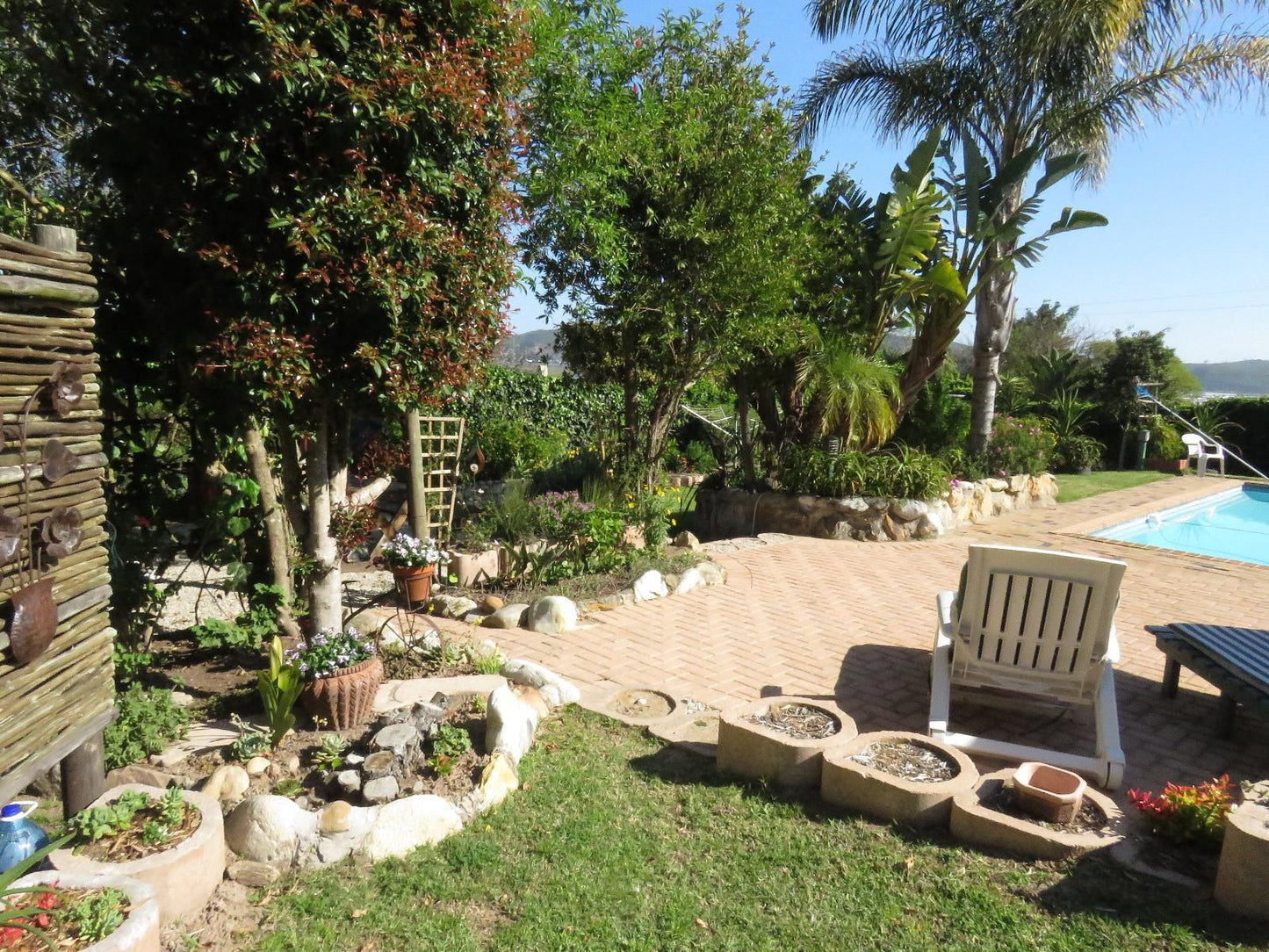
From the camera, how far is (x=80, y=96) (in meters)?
4.40

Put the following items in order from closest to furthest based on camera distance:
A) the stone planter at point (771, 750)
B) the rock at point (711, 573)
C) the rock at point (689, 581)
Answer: the stone planter at point (771, 750) < the rock at point (689, 581) < the rock at point (711, 573)

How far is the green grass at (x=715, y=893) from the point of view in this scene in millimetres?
3010

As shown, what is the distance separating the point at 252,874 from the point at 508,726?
134cm

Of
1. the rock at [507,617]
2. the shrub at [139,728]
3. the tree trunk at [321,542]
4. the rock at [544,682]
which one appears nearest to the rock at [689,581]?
the rock at [507,617]

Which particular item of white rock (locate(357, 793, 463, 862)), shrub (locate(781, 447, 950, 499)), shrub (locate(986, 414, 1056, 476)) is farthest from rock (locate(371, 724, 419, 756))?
shrub (locate(986, 414, 1056, 476))

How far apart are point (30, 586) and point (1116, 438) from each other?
23.2 metres

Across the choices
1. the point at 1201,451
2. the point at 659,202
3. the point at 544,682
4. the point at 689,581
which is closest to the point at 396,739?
the point at 544,682

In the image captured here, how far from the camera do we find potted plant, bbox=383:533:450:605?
265 inches

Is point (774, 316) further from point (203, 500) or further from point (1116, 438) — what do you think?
point (1116, 438)

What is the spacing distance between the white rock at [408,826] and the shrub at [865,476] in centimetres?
867

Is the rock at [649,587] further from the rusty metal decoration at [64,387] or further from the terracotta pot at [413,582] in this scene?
the rusty metal decoration at [64,387]

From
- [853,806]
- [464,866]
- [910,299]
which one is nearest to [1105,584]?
[853,806]

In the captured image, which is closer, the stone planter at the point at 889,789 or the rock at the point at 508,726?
the stone planter at the point at 889,789

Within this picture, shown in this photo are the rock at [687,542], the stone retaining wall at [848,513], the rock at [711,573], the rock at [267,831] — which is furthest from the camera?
the stone retaining wall at [848,513]
